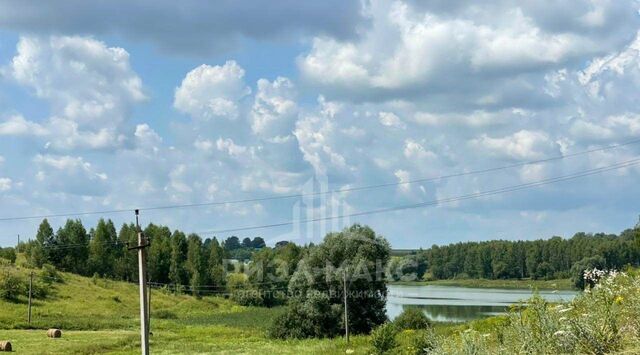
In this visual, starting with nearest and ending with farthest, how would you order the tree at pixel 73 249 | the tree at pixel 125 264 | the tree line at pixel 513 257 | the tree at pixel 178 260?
the tree at pixel 73 249 < the tree at pixel 125 264 < the tree at pixel 178 260 < the tree line at pixel 513 257

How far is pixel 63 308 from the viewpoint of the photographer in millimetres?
66750

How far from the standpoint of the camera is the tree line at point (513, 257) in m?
132

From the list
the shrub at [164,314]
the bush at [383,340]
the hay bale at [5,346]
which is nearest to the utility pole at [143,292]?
the bush at [383,340]

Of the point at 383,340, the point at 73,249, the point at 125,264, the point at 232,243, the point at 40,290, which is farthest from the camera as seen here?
the point at 232,243

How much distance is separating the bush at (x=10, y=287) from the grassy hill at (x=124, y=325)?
787 millimetres

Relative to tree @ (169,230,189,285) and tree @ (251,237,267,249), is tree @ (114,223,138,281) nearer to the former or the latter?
tree @ (169,230,189,285)

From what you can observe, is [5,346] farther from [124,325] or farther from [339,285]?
[339,285]

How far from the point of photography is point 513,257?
494ft

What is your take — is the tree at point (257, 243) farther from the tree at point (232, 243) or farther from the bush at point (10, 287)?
the bush at point (10, 287)

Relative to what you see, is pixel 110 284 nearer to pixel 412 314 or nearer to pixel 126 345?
pixel 126 345

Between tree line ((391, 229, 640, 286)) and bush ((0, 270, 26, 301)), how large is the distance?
6915 centimetres

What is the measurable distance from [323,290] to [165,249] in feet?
249

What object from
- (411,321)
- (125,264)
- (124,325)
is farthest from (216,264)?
(411,321)

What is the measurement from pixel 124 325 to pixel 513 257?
109m
